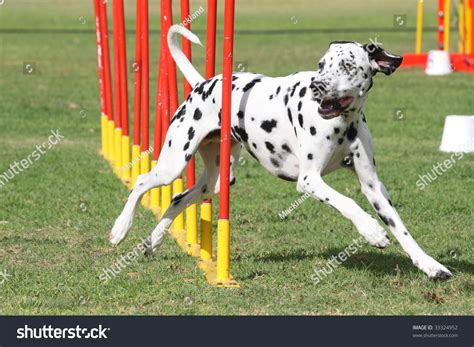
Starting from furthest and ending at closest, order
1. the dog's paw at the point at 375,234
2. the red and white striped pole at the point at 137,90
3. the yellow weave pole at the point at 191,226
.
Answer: the red and white striped pole at the point at 137,90 < the yellow weave pole at the point at 191,226 < the dog's paw at the point at 375,234

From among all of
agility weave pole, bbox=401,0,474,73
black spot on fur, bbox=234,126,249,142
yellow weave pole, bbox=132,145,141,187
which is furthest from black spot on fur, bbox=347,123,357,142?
agility weave pole, bbox=401,0,474,73

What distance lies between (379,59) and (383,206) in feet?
3.38

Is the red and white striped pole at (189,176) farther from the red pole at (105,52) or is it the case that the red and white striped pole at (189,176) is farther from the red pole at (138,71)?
the red pole at (105,52)

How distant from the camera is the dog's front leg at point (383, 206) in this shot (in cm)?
839

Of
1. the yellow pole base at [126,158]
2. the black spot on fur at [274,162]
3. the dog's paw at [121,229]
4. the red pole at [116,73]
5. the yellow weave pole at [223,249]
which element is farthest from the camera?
the yellow pole base at [126,158]

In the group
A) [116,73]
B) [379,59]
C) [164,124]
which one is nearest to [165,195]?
[164,124]

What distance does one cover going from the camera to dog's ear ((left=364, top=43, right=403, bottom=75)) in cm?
826

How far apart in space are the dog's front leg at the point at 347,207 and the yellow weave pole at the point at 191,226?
1.57 m

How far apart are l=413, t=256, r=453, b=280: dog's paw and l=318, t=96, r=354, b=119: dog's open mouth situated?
3.82 ft

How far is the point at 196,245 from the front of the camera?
998 cm

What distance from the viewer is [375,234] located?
26.1 ft

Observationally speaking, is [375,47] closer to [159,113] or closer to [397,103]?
[159,113]

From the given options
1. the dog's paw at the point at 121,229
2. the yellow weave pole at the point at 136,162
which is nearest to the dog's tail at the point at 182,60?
the dog's paw at the point at 121,229

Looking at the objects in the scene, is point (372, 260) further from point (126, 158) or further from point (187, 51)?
point (126, 158)
